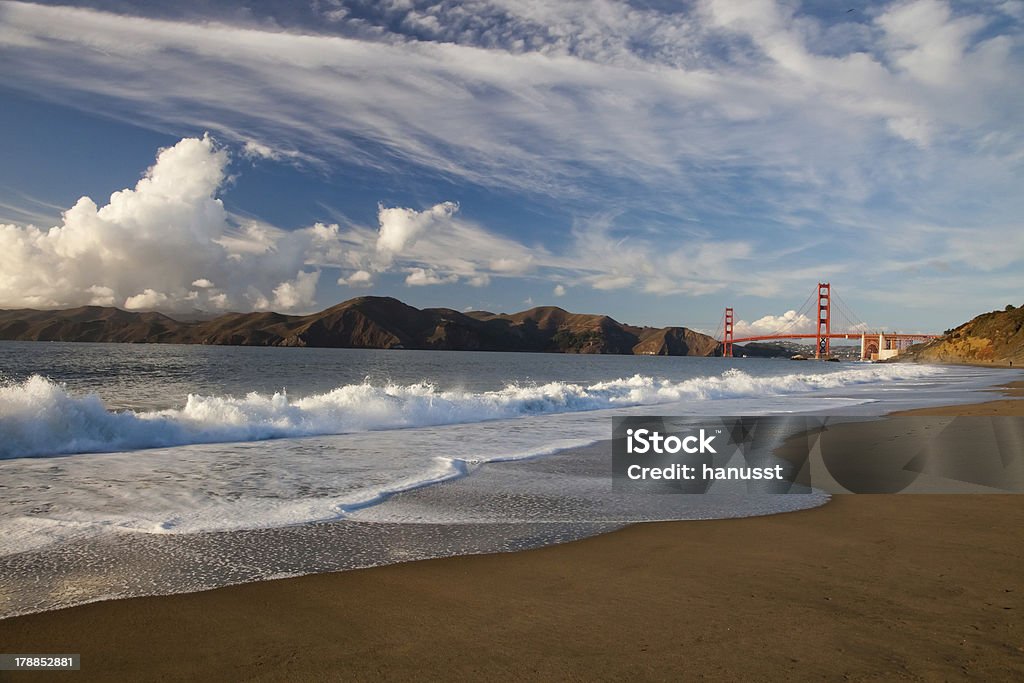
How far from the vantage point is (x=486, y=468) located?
872 centimetres

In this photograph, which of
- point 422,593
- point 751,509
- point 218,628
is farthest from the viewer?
point 751,509

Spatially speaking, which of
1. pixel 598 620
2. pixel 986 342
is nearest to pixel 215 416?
pixel 598 620

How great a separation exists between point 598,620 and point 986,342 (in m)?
112

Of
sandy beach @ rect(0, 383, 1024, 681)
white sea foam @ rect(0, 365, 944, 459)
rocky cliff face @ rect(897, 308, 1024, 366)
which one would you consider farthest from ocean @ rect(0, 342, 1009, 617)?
rocky cliff face @ rect(897, 308, 1024, 366)

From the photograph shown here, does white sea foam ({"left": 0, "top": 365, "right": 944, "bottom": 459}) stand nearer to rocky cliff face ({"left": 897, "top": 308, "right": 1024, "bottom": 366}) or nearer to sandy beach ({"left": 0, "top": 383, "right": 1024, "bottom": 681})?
sandy beach ({"left": 0, "top": 383, "right": 1024, "bottom": 681})

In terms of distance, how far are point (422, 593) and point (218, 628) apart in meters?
1.13

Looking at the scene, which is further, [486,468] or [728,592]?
[486,468]

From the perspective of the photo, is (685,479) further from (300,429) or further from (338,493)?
(300,429)

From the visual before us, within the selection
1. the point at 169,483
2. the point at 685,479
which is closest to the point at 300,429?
the point at 169,483

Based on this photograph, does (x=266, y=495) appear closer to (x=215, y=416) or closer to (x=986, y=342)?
(x=215, y=416)

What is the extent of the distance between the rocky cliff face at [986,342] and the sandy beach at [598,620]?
311 ft

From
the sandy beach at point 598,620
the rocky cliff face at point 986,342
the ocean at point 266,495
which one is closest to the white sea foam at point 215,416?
the ocean at point 266,495

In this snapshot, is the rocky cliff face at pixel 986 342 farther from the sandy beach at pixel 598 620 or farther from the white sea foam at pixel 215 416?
the sandy beach at pixel 598 620

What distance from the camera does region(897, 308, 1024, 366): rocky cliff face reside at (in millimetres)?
84125
